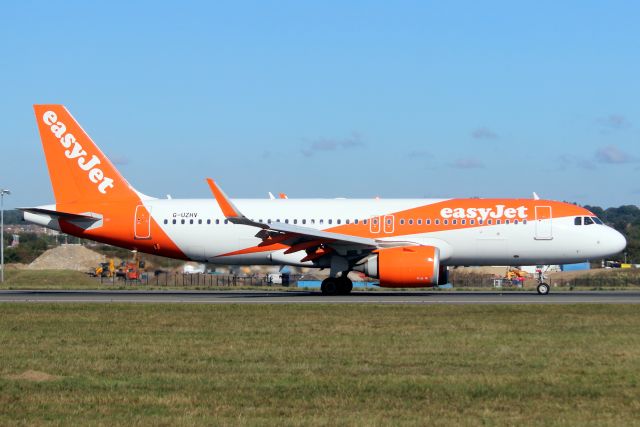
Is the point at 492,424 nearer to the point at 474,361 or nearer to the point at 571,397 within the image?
the point at 571,397

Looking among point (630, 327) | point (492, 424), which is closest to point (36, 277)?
point (630, 327)

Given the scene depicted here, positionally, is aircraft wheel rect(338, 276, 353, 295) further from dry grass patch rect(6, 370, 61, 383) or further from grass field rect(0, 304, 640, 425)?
dry grass patch rect(6, 370, 61, 383)

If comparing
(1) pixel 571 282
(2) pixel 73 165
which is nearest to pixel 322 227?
(2) pixel 73 165

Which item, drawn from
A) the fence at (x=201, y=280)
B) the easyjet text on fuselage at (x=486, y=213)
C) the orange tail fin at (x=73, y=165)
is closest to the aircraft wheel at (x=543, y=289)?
the easyjet text on fuselage at (x=486, y=213)

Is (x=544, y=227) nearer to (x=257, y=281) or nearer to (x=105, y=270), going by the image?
(x=257, y=281)

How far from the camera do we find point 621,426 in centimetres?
1166

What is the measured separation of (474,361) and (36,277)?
4659cm

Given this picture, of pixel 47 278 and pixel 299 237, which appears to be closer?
pixel 299 237

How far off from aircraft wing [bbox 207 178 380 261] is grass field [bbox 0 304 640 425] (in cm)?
929

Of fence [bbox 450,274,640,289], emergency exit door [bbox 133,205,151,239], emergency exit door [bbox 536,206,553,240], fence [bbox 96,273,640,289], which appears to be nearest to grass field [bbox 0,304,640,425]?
emergency exit door [bbox 536,206,553,240]

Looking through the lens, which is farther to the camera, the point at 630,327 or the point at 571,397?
the point at 630,327

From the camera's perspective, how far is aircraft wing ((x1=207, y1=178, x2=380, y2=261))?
3625cm

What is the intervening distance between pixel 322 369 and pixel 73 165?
2798cm

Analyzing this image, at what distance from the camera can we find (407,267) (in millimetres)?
36469
